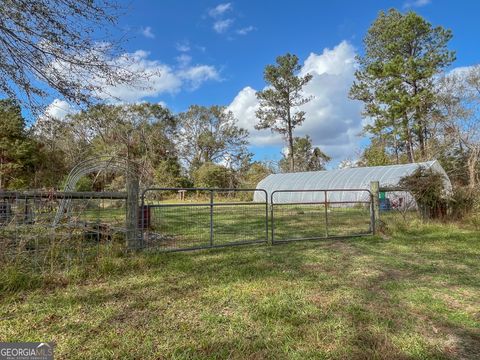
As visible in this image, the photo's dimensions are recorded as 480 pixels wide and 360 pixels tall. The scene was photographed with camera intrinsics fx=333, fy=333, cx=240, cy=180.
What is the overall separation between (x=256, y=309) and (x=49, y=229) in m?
2.76

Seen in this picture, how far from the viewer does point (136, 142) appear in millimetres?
19047

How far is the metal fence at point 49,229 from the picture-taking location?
388cm

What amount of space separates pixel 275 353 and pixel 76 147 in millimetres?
25448

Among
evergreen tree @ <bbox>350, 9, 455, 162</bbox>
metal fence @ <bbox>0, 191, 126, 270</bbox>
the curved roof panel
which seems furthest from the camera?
evergreen tree @ <bbox>350, 9, 455, 162</bbox>

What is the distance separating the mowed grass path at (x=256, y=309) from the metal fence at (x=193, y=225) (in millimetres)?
901

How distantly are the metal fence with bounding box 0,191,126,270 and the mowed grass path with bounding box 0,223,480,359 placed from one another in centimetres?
38

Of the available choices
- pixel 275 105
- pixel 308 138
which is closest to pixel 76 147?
pixel 275 105

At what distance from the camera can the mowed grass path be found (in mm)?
2393

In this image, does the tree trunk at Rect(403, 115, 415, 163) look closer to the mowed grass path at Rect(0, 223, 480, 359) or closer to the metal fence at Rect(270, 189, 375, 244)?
the metal fence at Rect(270, 189, 375, 244)

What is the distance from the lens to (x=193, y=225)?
28.8 feet

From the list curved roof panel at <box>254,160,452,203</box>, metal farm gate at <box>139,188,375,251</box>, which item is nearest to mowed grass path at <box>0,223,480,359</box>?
metal farm gate at <box>139,188,375,251</box>

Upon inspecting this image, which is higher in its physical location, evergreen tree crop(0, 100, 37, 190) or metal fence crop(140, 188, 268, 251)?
evergreen tree crop(0, 100, 37, 190)

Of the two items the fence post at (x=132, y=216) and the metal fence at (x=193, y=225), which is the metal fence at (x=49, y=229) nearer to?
the fence post at (x=132, y=216)

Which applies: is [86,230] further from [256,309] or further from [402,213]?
[402,213]
